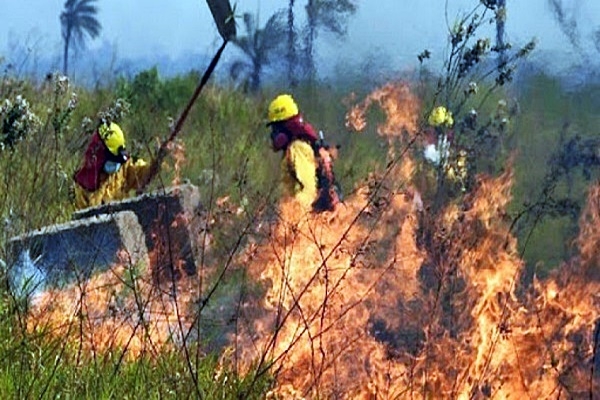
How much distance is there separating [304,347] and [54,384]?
1076 millimetres

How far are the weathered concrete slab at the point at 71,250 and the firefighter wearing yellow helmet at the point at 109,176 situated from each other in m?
0.57

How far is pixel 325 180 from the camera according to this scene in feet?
22.9

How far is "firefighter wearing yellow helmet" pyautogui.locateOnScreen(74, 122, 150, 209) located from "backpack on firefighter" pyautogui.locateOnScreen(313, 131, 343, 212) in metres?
0.94

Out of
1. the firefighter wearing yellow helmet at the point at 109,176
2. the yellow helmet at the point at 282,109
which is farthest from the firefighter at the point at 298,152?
the firefighter wearing yellow helmet at the point at 109,176

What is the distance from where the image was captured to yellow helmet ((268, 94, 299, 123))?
7242 millimetres

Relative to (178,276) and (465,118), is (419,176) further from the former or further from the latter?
(178,276)

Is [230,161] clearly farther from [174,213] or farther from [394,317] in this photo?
[394,317]

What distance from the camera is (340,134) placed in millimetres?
7688

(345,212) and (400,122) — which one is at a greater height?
(400,122)

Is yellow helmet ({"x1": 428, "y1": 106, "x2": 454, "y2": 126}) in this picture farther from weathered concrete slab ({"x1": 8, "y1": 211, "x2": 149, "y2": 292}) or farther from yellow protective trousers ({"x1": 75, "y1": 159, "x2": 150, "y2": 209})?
yellow protective trousers ({"x1": 75, "y1": 159, "x2": 150, "y2": 209})

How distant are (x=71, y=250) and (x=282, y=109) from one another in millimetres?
2988

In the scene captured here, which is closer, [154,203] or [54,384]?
[54,384]

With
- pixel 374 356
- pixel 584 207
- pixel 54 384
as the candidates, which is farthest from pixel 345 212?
pixel 54 384

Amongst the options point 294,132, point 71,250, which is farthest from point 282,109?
point 71,250
